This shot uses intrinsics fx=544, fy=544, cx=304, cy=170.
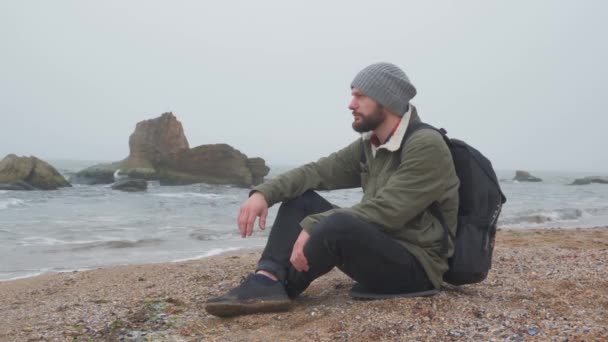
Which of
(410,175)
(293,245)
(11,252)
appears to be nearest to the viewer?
(410,175)

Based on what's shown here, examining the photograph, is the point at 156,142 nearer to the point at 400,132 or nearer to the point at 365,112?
the point at 365,112

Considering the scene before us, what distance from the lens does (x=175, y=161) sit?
3816 cm

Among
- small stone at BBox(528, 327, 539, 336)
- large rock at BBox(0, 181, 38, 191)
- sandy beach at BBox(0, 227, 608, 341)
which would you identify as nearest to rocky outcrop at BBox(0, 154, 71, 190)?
large rock at BBox(0, 181, 38, 191)

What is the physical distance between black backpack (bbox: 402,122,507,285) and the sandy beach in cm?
26

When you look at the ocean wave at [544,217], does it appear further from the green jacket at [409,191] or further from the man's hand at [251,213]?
the man's hand at [251,213]

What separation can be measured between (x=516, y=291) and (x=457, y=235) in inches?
32.1

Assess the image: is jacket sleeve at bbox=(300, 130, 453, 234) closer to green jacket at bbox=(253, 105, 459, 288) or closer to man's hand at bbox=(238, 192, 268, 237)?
green jacket at bbox=(253, 105, 459, 288)

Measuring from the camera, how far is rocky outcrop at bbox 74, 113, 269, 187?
122 ft

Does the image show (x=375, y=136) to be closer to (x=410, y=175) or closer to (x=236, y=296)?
(x=410, y=175)

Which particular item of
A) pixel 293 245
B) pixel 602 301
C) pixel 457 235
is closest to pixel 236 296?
pixel 293 245

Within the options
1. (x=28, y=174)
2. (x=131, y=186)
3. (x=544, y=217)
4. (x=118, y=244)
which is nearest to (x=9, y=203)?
(x=118, y=244)

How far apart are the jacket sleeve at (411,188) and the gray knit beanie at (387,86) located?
28 cm

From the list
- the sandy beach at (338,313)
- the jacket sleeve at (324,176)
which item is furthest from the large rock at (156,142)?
the jacket sleeve at (324,176)

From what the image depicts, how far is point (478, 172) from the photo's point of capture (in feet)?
10.2
